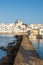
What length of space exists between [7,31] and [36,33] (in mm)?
34458

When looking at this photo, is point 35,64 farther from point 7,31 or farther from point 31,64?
point 7,31

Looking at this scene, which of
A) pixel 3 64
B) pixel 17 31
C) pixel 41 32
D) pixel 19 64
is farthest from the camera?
pixel 17 31

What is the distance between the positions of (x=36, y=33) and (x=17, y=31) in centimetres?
2910

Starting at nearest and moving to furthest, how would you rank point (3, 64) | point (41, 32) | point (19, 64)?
point (19, 64), point (3, 64), point (41, 32)

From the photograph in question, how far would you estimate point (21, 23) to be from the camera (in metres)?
114

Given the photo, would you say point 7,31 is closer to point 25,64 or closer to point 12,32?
point 12,32

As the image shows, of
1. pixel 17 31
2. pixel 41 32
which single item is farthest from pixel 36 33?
pixel 17 31

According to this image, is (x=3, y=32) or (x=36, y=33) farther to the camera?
(x=3, y=32)

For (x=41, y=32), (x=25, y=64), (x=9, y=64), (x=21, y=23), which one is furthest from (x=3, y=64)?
(x=21, y=23)

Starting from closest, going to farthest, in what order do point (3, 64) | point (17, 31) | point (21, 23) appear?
point (3, 64), point (17, 31), point (21, 23)

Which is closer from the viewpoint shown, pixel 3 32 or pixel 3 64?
pixel 3 64

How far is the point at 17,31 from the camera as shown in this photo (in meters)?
95.7

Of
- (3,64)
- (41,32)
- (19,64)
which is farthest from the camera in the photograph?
(41,32)

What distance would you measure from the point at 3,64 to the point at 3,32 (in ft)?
285
